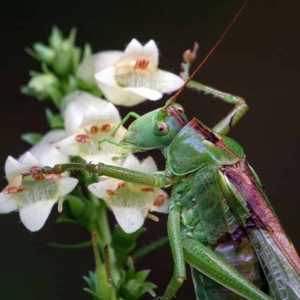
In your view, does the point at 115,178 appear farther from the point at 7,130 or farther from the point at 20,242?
the point at 7,130

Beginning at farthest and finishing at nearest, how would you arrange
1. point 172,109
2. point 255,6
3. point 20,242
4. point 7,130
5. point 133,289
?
point 255,6, point 7,130, point 20,242, point 172,109, point 133,289

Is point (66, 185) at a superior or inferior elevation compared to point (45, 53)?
inferior

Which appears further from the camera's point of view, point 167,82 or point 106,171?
point 167,82

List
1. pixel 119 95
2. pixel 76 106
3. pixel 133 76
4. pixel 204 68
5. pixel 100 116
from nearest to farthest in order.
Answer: pixel 100 116
pixel 76 106
pixel 119 95
pixel 133 76
pixel 204 68

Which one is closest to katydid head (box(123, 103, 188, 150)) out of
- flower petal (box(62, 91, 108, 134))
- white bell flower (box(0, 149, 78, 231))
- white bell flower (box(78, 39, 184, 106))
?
white bell flower (box(78, 39, 184, 106))

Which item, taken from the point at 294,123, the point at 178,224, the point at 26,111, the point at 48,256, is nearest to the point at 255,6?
the point at 294,123

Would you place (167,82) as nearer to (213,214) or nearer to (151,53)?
(151,53)

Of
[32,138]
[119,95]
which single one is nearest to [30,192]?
[32,138]
